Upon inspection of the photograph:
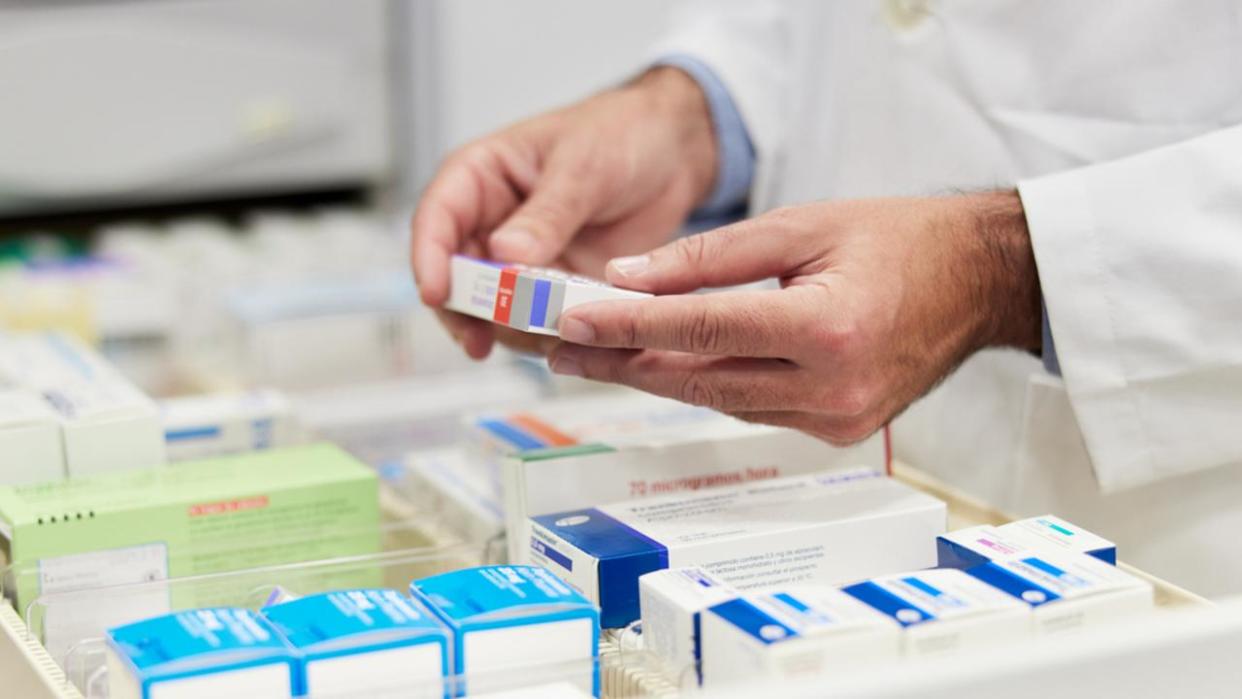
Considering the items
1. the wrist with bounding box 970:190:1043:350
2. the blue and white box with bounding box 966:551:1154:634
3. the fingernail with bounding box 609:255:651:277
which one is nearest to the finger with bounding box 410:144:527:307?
the fingernail with bounding box 609:255:651:277

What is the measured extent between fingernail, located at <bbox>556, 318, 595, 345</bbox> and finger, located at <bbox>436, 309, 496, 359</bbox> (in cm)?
24

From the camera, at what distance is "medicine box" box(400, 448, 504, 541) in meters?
0.90

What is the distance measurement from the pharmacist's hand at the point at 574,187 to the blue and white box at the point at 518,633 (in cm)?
36

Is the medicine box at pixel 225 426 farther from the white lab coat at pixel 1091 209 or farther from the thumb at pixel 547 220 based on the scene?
the white lab coat at pixel 1091 209

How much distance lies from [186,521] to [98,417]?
13 cm

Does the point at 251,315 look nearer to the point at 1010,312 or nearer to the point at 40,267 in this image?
the point at 40,267

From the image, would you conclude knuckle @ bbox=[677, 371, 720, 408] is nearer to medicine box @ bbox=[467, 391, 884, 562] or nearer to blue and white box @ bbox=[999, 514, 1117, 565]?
medicine box @ bbox=[467, 391, 884, 562]

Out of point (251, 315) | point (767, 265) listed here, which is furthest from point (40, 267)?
point (767, 265)

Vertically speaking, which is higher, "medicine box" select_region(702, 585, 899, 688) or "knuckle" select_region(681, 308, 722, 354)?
"knuckle" select_region(681, 308, 722, 354)

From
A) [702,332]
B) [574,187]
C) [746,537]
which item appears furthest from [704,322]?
[574,187]

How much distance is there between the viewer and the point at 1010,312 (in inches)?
34.2

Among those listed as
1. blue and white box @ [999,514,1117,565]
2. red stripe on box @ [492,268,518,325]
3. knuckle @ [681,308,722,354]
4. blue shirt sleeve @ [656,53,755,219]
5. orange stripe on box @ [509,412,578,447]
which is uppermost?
blue shirt sleeve @ [656,53,755,219]

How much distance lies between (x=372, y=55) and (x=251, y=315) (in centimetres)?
66

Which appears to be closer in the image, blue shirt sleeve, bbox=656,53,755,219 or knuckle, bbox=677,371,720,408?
knuckle, bbox=677,371,720,408
